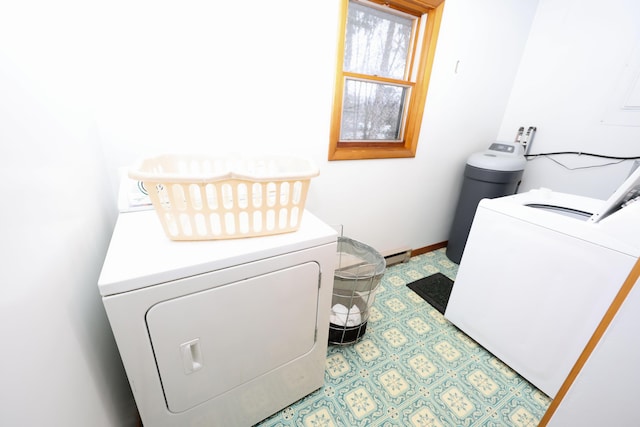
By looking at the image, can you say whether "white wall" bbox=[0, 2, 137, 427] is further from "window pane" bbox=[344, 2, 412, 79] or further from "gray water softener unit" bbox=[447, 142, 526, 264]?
"gray water softener unit" bbox=[447, 142, 526, 264]

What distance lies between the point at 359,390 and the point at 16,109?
1.54m

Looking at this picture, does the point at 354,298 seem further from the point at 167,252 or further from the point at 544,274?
the point at 167,252

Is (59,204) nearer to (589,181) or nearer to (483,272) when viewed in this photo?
(483,272)

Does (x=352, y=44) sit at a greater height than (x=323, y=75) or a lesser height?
greater

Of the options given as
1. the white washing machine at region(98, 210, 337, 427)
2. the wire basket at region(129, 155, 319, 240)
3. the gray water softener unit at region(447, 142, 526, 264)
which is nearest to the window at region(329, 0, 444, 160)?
the gray water softener unit at region(447, 142, 526, 264)

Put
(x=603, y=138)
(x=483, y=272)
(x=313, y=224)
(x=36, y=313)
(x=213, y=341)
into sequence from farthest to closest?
(x=603, y=138), (x=483, y=272), (x=313, y=224), (x=213, y=341), (x=36, y=313)

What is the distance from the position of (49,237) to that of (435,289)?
2.17 metres

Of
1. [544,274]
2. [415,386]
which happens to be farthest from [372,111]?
[415,386]

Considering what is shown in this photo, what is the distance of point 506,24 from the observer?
6.40 feet

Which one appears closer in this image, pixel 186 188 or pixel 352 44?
pixel 186 188

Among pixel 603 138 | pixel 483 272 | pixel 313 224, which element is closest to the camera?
pixel 313 224

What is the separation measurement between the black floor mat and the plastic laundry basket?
0.67 metres

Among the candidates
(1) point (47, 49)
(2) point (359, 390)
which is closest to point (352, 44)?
(1) point (47, 49)

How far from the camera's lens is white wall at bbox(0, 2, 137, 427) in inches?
16.4
